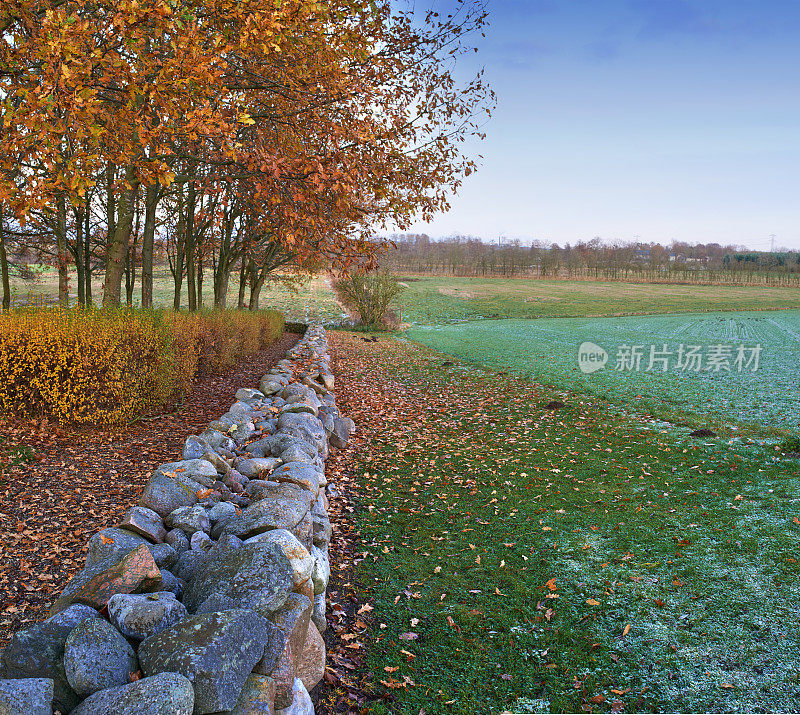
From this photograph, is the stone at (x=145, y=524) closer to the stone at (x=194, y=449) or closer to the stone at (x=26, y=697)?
the stone at (x=194, y=449)

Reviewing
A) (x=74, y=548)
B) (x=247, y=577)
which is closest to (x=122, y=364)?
(x=74, y=548)

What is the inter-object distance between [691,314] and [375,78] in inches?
1117

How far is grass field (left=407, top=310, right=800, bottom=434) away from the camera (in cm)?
907

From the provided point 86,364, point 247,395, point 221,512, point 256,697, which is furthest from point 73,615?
point 247,395

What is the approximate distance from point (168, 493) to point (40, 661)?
1.69 metres

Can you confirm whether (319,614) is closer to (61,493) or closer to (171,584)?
(171,584)

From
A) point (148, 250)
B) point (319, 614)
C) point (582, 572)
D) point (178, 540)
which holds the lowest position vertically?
point (582, 572)

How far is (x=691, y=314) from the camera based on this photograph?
31.2m

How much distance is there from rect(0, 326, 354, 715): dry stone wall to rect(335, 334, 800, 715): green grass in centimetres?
80

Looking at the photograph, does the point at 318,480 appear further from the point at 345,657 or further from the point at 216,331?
the point at 216,331

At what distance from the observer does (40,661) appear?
2105 millimetres

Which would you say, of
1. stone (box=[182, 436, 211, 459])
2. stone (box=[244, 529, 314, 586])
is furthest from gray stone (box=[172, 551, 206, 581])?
stone (box=[182, 436, 211, 459])

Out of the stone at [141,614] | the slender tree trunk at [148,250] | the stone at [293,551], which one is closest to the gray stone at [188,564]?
the stone at [293,551]

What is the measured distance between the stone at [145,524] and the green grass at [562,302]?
26641 mm
